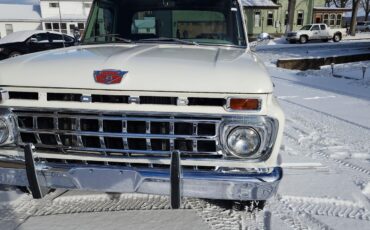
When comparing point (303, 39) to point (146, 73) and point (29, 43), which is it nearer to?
point (29, 43)

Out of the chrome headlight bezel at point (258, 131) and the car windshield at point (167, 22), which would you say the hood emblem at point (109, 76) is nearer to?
the chrome headlight bezel at point (258, 131)

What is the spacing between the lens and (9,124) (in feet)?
8.22

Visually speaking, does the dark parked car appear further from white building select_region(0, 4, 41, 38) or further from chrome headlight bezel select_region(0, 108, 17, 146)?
white building select_region(0, 4, 41, 38)

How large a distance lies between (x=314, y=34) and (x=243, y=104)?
3014 centimetres

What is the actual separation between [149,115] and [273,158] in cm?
88

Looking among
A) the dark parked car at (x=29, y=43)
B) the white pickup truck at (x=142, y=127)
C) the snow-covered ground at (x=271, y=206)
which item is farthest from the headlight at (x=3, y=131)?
the dark parked car at (x=29, y=43)

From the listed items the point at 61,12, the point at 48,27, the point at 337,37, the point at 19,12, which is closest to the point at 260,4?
the point at 337,37

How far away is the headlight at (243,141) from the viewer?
2.36 metres

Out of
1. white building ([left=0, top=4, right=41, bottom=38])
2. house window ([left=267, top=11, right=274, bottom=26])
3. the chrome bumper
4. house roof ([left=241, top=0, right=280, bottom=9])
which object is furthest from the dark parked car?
house window ([left=267, top=11, right=274, bottom=26])

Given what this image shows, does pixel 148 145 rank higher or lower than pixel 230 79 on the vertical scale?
lower

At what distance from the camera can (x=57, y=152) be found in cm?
252

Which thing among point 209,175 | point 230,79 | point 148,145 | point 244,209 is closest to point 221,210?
point 244,209

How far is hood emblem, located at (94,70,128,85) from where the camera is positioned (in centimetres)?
231

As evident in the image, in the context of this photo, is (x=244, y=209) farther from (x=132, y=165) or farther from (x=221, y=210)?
(x=132, y=165)
